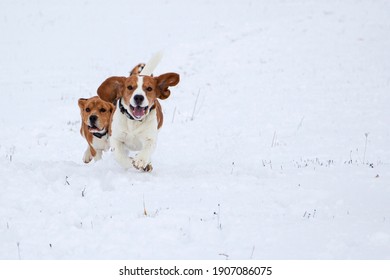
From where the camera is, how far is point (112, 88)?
5895 mm

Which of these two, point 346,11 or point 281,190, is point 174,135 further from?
point 346,11

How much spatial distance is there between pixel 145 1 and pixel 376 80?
17489mm

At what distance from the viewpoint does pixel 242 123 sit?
1033 cm

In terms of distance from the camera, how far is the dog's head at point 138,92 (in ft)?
18.2

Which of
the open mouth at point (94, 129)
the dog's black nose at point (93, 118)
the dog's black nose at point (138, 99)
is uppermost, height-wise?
the dog's black nose at point (138, 99)

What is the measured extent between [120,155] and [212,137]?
3671 millimetres

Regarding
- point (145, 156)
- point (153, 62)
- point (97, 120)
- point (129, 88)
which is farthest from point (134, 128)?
point (153, 62)

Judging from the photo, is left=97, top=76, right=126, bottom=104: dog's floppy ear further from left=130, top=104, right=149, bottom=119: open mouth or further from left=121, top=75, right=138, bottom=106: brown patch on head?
left=130, top=104, right=149, bottom=119: open mouth

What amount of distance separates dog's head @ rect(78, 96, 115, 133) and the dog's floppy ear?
72cm

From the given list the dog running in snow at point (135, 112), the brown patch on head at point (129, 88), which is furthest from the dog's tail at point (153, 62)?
the brown patch on head at point (129, 88)

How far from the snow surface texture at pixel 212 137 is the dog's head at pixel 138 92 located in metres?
0.77

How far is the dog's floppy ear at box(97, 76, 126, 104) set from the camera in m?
5.84

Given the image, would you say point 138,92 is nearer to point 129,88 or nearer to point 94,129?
point 129,88

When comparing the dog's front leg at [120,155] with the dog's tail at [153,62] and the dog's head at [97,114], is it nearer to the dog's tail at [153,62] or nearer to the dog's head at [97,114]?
the dog's head at [97,114]
